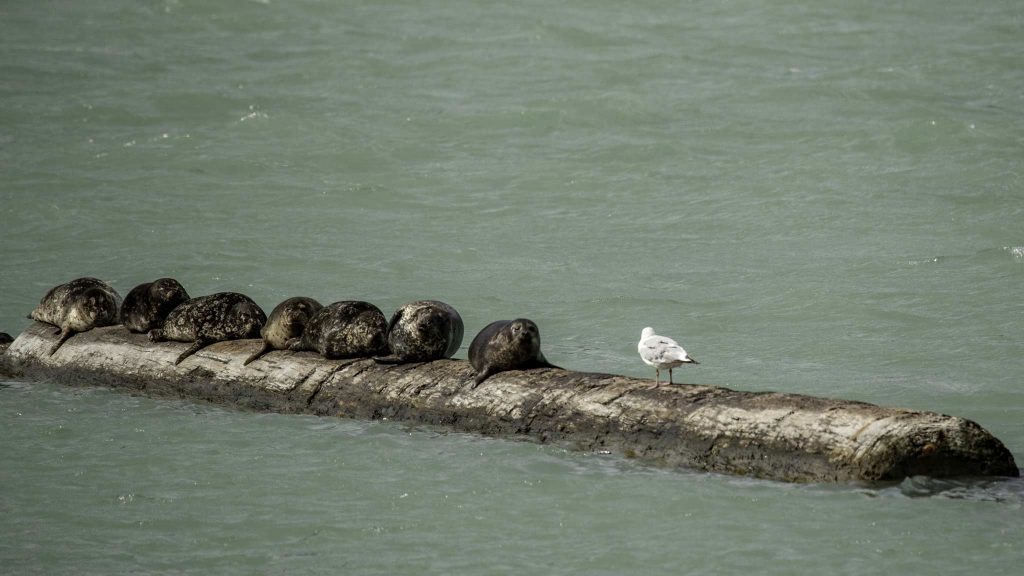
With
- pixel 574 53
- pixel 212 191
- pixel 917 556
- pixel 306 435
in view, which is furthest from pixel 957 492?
pixel 574 53

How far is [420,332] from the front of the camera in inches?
347

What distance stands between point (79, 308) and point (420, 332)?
331cm

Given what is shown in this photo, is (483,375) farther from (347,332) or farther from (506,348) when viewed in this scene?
(347,332)

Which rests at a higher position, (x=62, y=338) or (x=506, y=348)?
(x=506, y=348)

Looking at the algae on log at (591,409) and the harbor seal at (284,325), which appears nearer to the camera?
the algae on log at (591,409)

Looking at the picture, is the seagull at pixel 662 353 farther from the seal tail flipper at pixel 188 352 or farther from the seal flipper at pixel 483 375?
the seal tail flipper at pixel 188 352

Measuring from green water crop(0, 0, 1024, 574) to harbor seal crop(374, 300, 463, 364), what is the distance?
535 millimetres

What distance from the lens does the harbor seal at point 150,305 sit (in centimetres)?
1015

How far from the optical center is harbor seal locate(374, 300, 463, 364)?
8805mm

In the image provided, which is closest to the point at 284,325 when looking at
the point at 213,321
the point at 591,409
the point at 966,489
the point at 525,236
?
the point at 213,321

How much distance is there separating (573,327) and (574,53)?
45.1ft

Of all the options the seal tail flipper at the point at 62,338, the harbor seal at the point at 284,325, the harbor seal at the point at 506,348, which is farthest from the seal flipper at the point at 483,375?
the seal tail flipper at the point at 62,338

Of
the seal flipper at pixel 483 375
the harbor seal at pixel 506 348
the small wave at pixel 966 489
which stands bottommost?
the small wave at pixel 966 489

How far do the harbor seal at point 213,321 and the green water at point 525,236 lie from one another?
2.02ft
